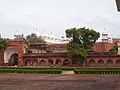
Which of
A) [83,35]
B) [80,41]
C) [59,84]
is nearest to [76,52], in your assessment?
[80,41]

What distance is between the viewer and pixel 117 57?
2317 inches

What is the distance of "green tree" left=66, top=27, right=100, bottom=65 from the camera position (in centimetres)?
5612

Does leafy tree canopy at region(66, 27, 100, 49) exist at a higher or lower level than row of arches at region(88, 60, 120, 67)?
higher

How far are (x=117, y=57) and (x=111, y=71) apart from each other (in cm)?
1940

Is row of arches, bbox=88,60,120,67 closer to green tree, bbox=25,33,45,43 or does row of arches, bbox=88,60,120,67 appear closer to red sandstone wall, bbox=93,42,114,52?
red sandstone wall, bbox=93,42,114,52

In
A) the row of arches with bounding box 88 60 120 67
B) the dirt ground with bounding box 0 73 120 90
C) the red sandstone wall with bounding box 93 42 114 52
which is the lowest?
the dirt ground with bounding box 0 73 120 90

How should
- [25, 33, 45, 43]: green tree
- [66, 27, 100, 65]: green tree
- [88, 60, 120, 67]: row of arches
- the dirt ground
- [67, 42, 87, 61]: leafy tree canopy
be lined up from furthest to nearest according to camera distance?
1. [25, 33, 45, 43]: green tree
2. [88, 60, 120, 67]: row of arches
3. [66, 27, 100, 65]: green tree
4. [67, 42, 87, 61]: leafy tree canopy
5. the dirt ground

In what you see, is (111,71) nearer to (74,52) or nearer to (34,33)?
(74,52)

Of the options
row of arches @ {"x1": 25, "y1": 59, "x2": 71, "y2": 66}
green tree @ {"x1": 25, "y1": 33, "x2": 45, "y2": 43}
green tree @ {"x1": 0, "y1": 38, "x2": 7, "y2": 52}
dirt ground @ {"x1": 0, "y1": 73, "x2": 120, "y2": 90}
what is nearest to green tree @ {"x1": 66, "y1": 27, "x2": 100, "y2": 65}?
row of arches @ {"x1": 25, "y1": 59, "x2": 71, "y2": 66}

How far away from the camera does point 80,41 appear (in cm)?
5884

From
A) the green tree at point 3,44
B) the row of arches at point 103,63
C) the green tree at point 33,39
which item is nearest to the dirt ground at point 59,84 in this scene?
the row of arches at point 103,63

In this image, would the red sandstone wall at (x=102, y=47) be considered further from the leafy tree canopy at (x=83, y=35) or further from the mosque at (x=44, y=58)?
the leafy tree canopy at (x=83, y=35)

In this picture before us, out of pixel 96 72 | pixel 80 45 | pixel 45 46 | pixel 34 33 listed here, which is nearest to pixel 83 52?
pixel 80 45

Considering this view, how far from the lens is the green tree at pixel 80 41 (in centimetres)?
5612
